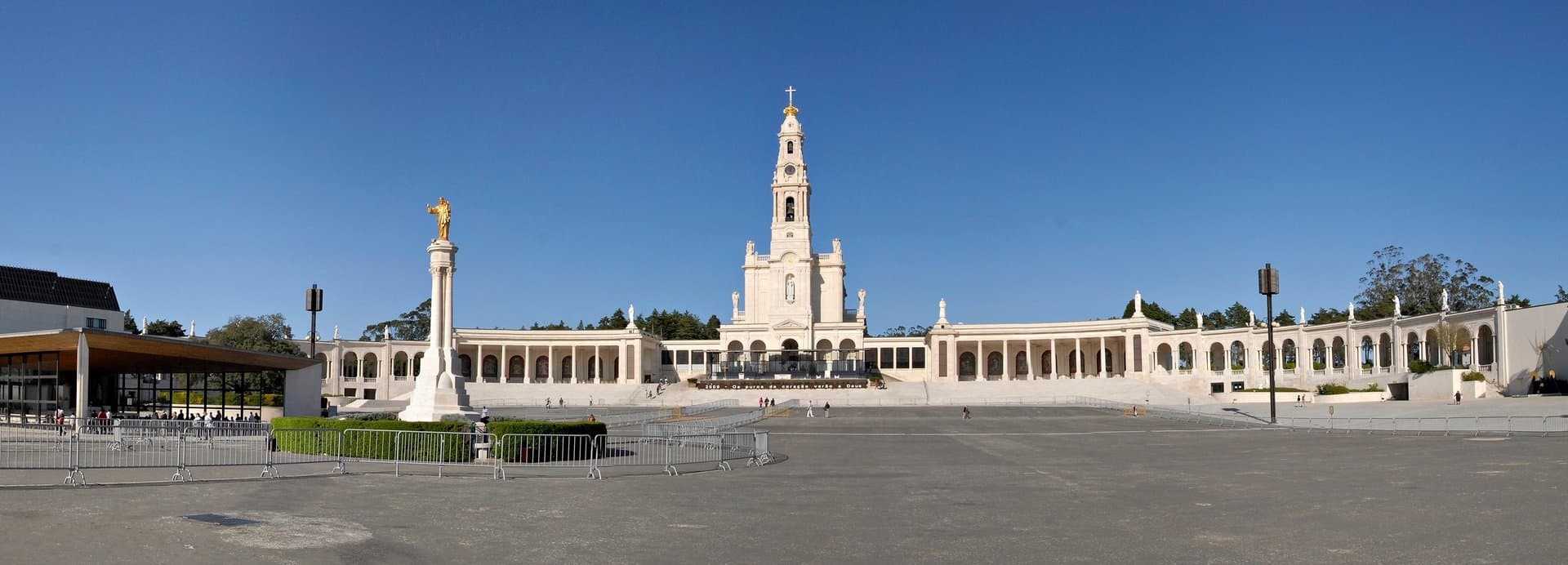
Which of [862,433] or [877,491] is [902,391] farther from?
[877,491]

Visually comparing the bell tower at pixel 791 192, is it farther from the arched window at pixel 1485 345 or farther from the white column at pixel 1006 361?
the arched window at pixel 1485 345

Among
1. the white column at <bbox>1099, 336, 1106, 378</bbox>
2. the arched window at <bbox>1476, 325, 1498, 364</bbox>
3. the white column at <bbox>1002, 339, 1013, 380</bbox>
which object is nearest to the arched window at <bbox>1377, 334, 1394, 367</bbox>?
the arched window at <bbox>1476, 325, 1498, 364</bbox>

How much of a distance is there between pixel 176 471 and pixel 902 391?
220 feet

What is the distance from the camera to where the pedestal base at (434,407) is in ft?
112

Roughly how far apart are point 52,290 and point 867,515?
71384 mm

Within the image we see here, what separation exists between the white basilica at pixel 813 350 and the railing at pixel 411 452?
5992cm

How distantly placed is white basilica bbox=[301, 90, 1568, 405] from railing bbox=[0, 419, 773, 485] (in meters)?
59.9

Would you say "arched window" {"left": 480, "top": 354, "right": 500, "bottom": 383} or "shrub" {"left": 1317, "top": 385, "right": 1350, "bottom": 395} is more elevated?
"arched window" {"left": 480, "top": 354, "right": 500, "bottom": 383}

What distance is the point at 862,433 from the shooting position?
4038cm

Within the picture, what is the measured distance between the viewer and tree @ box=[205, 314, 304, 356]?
282ft

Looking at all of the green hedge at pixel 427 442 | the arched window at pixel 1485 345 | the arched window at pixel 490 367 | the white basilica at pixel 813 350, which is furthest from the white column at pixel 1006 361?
the green hedge at pixel 427 442

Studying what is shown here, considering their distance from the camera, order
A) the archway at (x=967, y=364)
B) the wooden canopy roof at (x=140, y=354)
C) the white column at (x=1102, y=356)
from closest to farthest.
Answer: the wooden canopy roof at (x=140, y=354)
the white column at (x=1102, y=356)
the archway at (x=967, y=364)

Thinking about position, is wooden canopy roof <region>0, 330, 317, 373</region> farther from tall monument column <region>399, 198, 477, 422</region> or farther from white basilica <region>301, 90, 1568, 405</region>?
white basilica <region>301, 90, 1568, 405</region>

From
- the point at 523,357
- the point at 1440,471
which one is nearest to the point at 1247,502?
the point at 1440,471
